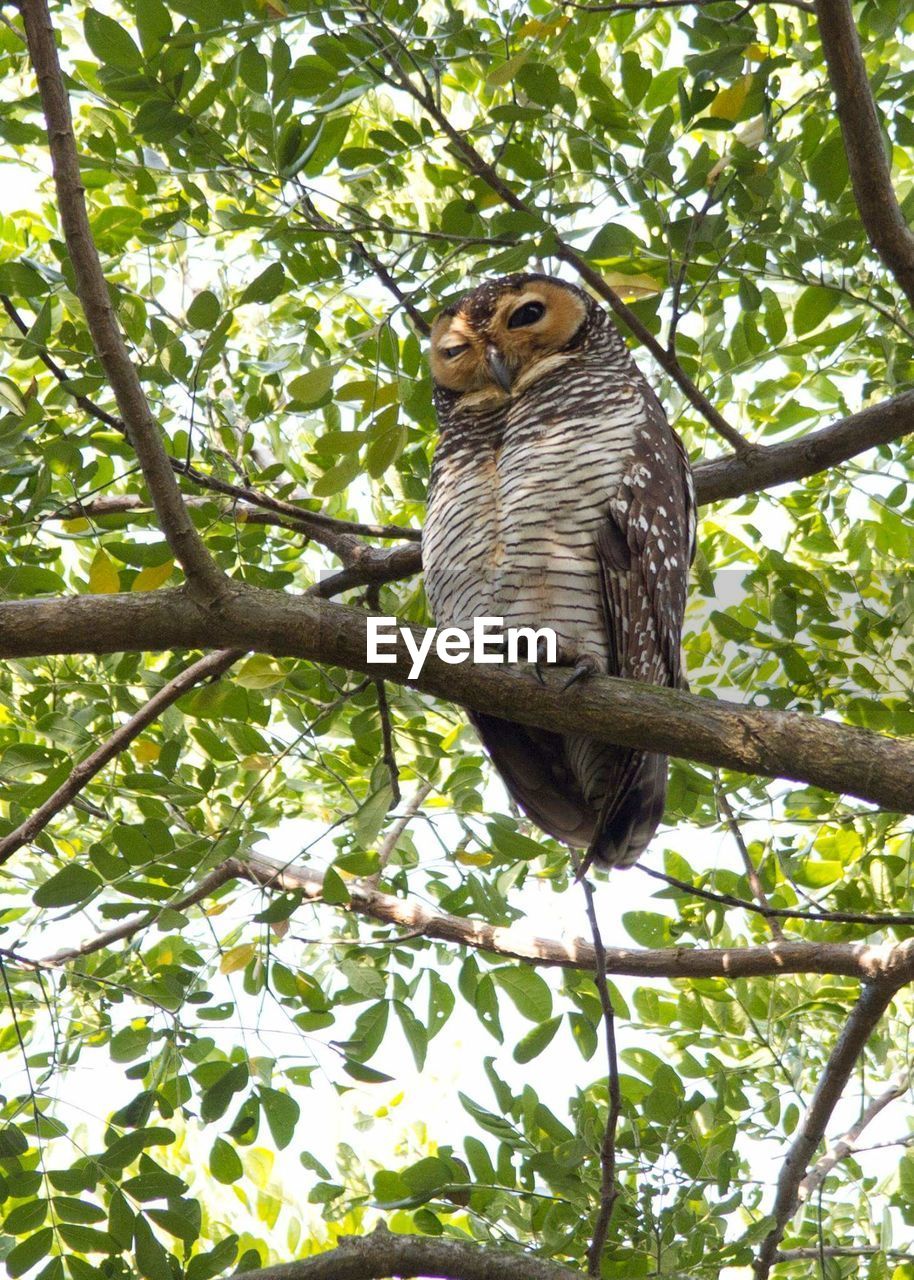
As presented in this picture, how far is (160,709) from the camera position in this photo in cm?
311

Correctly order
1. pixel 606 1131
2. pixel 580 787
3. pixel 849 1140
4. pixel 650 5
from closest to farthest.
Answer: pixel 606 1131
pixel 650 5
pixel 580 787
pixel 849 1140

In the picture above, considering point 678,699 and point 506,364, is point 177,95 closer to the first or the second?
point 506,364

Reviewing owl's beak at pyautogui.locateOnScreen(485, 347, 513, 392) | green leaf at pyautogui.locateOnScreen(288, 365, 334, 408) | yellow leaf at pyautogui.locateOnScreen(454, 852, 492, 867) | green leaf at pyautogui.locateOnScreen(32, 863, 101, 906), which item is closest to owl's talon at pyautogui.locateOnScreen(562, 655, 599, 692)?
green leaf at pyautogui.locateOnScreen(288, 365, 334, 408)

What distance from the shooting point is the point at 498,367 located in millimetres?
3492

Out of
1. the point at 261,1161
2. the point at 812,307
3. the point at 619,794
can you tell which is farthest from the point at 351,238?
the point at 261,1161

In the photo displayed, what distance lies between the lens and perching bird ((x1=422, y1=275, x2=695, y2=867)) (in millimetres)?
3049

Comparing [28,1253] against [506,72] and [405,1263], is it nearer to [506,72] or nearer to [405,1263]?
[405,1263]

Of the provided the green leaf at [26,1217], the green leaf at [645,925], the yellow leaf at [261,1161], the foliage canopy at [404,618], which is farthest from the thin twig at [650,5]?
the yellow leaf at [261,1161]

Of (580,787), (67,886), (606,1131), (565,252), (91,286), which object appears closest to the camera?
(91,286)

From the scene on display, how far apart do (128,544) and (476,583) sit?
834 mm

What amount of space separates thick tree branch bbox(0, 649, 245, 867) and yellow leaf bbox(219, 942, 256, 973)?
0.52m

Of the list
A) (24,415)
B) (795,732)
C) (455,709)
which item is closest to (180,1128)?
(455,709)
